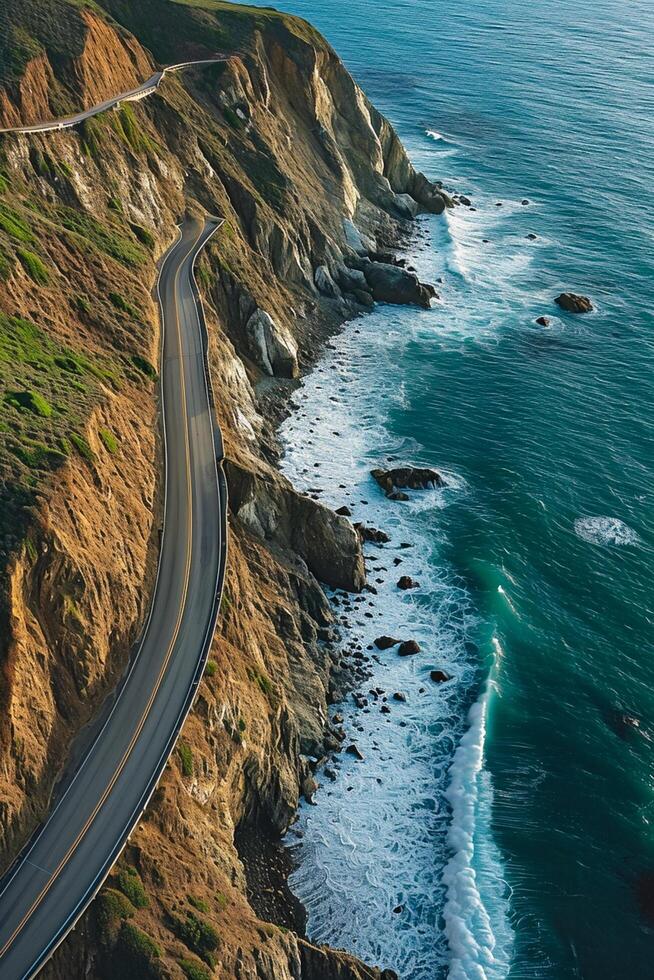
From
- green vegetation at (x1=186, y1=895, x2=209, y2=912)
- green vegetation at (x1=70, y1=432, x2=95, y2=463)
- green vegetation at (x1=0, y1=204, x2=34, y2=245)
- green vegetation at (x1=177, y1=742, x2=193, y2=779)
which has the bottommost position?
green vegetation at (x1=186, y1=895, x2=209, y2=912)

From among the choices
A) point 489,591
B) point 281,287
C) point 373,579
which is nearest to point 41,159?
point 281,287

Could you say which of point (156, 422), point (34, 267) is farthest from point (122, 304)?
point (156, 422)

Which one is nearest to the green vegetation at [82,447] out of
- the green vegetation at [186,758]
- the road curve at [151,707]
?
the road curve at [151,707]

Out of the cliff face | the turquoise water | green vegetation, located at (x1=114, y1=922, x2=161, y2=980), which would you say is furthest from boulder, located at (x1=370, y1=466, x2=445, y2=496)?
green vegetation, located at (x1=114, y1=922, x2=161, y2=980)

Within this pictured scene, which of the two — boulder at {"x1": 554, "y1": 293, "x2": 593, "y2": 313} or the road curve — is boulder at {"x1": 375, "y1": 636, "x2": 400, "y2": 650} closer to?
the road curve

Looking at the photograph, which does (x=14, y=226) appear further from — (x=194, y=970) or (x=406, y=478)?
(x=194, y=970)

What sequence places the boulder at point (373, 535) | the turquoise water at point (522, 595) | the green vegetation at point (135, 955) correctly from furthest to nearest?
1. the boulder at point (373, 535)
2. the turquoise water at point (522, 595)
3. the green vegetation at point (135, 955)

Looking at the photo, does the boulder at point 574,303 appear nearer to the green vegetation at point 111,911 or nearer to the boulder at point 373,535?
the boulder at point 373,535
